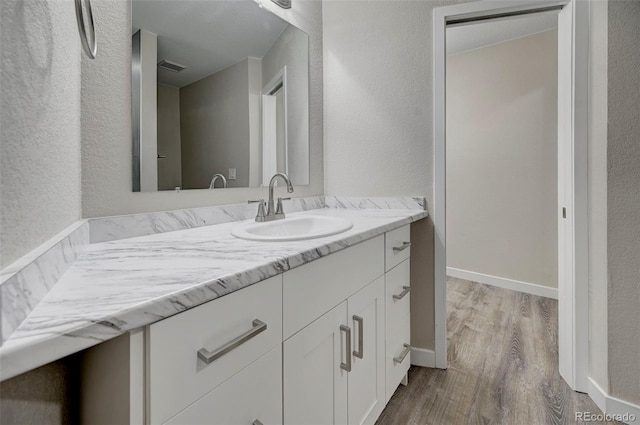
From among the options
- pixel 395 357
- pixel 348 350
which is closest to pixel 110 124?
pixel 348 350

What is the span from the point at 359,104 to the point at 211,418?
1786mm

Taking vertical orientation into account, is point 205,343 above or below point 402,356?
above

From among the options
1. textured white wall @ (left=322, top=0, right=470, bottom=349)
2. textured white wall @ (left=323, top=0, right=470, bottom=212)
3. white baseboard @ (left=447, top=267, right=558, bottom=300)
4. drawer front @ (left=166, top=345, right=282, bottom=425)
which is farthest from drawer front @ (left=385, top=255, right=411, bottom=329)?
white baseboard @ (left=447, top=267, right=558, bottom=300)

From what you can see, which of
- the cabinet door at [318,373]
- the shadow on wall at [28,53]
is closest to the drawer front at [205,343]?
the cabinet door at [318,373]

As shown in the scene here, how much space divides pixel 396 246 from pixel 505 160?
7.49 feet

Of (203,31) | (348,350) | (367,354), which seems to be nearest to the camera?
(348,350)

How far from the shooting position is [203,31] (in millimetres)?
1427

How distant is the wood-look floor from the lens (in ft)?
4.88

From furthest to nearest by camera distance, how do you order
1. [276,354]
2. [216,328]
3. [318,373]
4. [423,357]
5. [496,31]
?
[496,31]
[423,357]
[318,373]
[276,354]
[216,328]

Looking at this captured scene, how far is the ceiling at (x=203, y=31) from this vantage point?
126 cm

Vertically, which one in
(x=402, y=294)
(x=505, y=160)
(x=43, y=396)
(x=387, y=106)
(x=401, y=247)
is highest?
(x=387, y=106)

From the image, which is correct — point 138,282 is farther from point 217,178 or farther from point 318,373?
point 217,178

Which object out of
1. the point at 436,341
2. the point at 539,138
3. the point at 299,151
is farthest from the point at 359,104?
the point at 539,138

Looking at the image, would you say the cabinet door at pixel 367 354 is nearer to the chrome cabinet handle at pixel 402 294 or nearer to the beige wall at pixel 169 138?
the chrome cabinet handle at pixel 402 294
